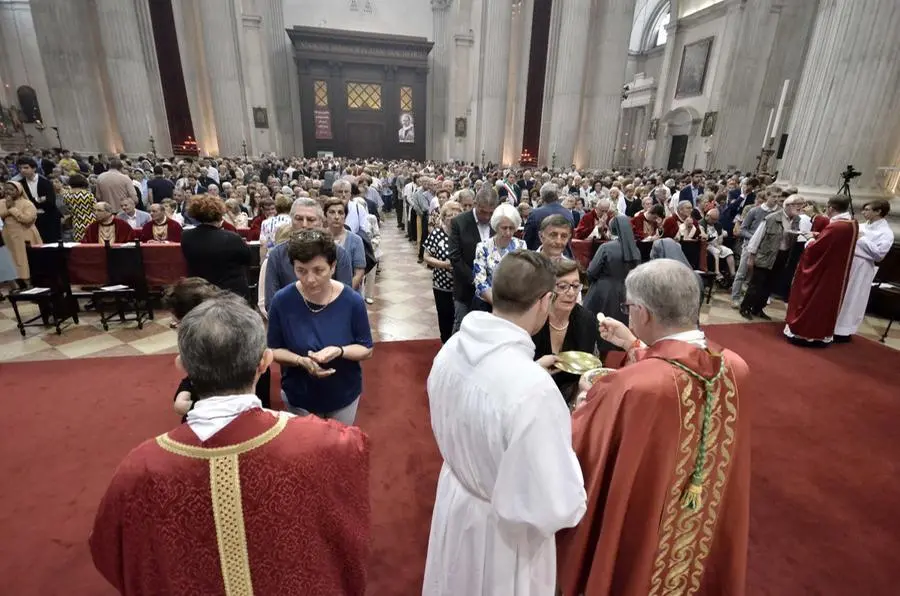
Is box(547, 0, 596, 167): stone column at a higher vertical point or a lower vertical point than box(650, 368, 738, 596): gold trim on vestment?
higher

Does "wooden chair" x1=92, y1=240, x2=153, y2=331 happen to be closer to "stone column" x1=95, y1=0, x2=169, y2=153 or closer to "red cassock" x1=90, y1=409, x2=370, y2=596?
"red cassock" x1=90, y1=409, x2=370, y2=596

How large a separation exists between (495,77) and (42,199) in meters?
17.9

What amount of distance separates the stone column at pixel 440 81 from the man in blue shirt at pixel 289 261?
25802 mm

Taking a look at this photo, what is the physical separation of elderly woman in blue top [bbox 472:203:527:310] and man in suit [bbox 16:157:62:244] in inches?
319

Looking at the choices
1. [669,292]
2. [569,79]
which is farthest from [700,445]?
[569,79]

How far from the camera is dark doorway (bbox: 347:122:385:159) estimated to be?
95.5ft

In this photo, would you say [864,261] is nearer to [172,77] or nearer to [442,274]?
[442,274]

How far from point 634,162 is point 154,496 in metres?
32.6

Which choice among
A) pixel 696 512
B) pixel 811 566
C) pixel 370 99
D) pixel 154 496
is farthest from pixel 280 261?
pixel 370 99

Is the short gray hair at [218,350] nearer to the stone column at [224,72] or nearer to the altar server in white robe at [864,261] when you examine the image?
the altar server in white robe at [864,261]

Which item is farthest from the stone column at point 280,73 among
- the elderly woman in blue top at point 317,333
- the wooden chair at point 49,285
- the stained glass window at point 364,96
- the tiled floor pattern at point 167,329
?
the elderly woman in blue top at point 317,333

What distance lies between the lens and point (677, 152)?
2294 cm

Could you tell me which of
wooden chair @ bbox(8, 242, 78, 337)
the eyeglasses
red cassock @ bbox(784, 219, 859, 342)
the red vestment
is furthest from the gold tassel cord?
wooden chair @ bbox(8, 242, 78, 337)

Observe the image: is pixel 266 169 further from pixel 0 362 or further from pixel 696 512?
pixel 696 512
